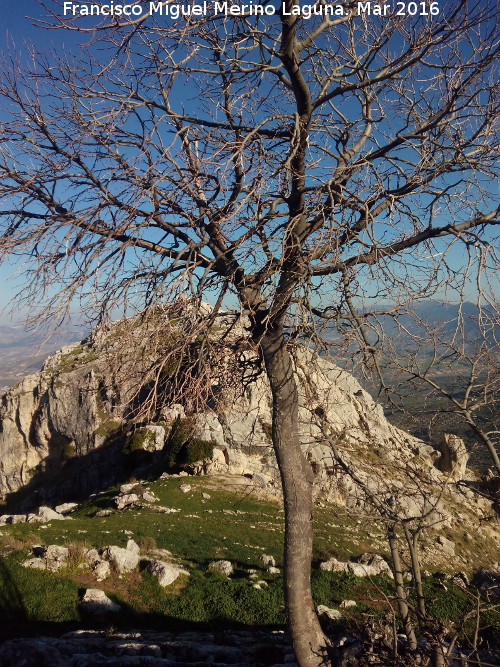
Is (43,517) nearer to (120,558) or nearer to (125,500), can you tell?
(125,500)

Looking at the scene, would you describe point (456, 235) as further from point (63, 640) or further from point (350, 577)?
point (350, 577)

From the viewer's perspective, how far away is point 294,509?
5.16m

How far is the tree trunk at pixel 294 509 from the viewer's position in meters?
5.05

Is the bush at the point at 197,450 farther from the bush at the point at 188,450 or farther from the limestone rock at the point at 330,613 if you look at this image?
the limestone rock at the point at 330,613

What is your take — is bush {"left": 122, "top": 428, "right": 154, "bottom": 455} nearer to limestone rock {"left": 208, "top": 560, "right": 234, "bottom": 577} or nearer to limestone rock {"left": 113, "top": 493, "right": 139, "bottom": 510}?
limestone rock {"left": 113, "top": 493, "right": 139, "bottom": 510}

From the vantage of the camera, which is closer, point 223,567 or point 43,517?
point 223,567

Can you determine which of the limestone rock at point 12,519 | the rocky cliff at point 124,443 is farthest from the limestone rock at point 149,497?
the limestone rock at point 12,519

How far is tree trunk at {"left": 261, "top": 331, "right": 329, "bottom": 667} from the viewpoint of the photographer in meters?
5.05

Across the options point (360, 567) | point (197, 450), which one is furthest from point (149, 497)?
point (360, 567)

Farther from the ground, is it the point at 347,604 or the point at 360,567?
the point at 360,567

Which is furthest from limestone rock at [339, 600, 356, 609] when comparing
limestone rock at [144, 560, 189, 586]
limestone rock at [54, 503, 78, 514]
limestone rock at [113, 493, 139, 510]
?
limestone rock at [54, 503, 78, 514]

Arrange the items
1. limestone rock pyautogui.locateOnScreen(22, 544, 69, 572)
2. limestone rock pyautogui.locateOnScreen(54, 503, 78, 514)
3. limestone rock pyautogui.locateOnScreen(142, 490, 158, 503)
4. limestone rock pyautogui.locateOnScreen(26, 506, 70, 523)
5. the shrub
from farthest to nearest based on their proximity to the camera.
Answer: the shrub → limestone rock pyautogui.locateOnScreen(54, 503, 78, 514) → limestone rock pyautogui.locateOnScreen(142, 490, 158, 503) → limestone rock pyautogui.locateOnScreen(26, 506, 70, 523) → limestone rock pyautogui.locateOnScreen(22, 544, 69, 572)

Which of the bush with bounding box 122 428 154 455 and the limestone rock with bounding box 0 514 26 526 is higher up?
the bush with bounding box 122 428 154 455

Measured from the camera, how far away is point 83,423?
1529 inches
